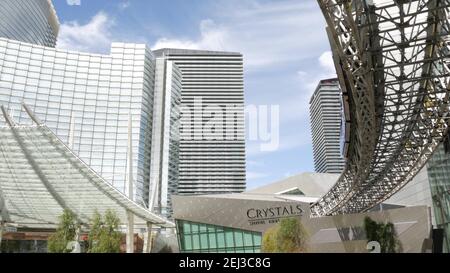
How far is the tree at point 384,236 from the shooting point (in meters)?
31.4

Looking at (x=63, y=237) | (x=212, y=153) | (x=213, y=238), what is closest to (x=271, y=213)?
(x=213, y=238)

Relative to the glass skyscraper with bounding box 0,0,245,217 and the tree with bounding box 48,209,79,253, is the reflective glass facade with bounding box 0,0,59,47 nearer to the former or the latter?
the glass skyscraper with bounding box 0,0,245,217

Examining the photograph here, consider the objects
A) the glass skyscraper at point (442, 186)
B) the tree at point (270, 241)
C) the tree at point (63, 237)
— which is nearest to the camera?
the glass skyscraper at point (442, 186)

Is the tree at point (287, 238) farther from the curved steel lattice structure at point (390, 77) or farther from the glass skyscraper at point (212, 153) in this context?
the glass skyscraper at point (212, 153)

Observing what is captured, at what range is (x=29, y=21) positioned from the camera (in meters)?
129

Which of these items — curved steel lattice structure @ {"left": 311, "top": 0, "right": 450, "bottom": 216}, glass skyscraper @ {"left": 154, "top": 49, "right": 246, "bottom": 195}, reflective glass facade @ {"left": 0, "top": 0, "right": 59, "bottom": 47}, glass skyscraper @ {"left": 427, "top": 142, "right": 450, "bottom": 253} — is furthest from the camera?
glass skyscraper @ {"left": 154, "top": 49, "right": 246, "bottom": 195}

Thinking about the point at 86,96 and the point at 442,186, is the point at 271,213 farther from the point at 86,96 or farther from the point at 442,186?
the point at 86,96

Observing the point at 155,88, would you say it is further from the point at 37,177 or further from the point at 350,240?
the point at 350,240

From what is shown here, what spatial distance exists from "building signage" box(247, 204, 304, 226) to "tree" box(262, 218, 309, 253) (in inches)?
75.2

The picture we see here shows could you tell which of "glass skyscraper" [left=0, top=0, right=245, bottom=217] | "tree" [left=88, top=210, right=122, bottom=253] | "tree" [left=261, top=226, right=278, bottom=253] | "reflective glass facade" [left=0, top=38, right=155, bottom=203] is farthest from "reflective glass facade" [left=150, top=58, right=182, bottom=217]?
"tree" [left=261, top=226, right=278, bottom=253]

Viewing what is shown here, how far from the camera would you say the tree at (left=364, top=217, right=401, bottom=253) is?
31.4 meters

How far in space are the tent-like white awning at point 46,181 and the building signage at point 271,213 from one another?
14628 millimetres

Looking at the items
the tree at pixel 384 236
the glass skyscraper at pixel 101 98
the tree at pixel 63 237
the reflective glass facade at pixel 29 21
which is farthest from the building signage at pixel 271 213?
the reflective glass facade at pixel 29 21
